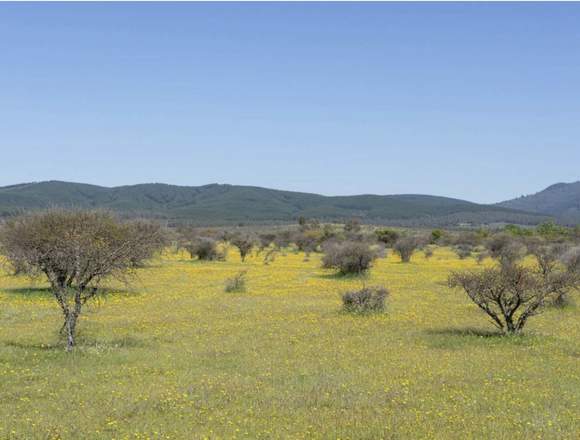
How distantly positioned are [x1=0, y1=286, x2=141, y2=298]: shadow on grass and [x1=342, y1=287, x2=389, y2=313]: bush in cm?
1404

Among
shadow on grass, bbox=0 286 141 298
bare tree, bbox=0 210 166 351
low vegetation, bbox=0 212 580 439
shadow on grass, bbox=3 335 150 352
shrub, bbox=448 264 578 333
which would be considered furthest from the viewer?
shadow on grass, bbox=0 286 141 298

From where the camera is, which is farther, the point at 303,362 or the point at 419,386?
the point at 303,362

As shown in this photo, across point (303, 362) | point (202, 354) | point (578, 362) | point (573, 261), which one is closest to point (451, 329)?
point (578, 362)

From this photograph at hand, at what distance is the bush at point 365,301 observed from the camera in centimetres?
2748

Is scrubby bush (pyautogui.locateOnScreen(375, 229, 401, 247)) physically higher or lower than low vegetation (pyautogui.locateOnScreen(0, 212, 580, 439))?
higher

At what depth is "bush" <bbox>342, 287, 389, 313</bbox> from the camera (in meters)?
27.5

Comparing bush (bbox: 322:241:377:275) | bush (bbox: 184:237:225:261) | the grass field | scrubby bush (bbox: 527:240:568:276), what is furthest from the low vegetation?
bush (bbox: 184:237:225:261)

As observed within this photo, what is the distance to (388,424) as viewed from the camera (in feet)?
38.4

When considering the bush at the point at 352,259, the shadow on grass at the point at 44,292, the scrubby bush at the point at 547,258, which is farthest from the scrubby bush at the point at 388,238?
the shadow on grass at the point at 44,292

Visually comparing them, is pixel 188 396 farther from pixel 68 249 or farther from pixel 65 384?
pixel 68 249

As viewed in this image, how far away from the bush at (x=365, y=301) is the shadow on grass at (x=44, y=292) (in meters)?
14.0

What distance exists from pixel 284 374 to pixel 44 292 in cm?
2388

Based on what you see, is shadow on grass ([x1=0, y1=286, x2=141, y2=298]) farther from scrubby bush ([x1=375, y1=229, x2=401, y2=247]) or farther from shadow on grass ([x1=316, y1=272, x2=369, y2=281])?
scrubby bush ([x1=375, y1=229, x2=401, y2=247])

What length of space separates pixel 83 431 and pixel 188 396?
9.48ft
